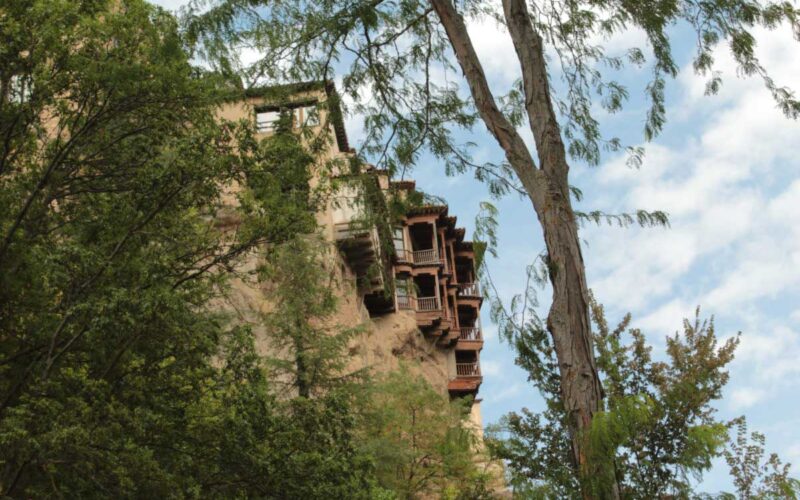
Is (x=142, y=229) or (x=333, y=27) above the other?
(x=333, y=27)

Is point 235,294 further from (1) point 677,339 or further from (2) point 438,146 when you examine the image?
(2) point 438,146

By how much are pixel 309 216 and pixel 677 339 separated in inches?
336

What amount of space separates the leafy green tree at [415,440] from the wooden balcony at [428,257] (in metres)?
17.5

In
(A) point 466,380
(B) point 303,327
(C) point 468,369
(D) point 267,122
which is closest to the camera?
(D) point 267,122

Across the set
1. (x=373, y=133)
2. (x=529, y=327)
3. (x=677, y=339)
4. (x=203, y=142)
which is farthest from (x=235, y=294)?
(x=529, y=327)

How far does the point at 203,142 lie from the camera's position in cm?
1344

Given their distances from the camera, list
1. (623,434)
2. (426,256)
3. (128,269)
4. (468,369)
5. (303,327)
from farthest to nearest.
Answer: (468,369), (426,256), (303,327), (128,269), (623,434)

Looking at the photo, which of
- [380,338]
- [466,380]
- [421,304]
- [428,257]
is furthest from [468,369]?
[380,338]

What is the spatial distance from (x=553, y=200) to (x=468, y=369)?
134 ft

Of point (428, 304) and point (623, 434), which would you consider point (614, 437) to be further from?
point (428, 304)

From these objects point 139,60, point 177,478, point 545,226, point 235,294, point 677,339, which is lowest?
point 177,478

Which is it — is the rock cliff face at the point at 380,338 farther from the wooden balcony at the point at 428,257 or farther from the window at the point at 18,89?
the window at the point at 18,89

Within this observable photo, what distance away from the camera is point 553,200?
8406 millimetres

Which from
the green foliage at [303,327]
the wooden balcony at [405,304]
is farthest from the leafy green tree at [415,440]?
the wooden balcony at [405,304]
